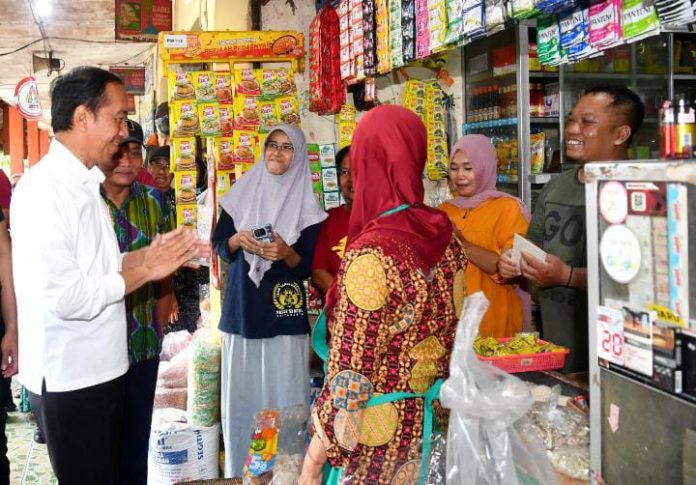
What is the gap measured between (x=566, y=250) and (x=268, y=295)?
162 cm

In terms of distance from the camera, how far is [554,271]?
2480 mm

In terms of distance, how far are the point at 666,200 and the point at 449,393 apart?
592mm

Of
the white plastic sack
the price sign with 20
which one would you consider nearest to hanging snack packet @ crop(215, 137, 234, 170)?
the white plastic sack

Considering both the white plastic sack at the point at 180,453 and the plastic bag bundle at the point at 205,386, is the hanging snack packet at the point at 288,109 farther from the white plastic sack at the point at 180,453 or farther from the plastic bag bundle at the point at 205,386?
the white plastic sack at the point at 180,453

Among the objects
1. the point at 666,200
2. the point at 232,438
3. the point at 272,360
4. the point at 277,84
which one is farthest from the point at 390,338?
the point at 277,84

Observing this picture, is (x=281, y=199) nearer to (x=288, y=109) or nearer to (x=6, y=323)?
(x=288, y=109)

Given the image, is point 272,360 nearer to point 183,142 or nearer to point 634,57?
point 183,142

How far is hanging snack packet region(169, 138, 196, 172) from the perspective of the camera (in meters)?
4.90

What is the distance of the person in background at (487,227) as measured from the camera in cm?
332

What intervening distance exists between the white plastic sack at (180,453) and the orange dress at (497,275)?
1.93 meters

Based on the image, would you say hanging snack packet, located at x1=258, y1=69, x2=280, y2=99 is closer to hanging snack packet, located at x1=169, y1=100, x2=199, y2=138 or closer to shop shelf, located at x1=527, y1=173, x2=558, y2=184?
hanging snack packet, located at x1=169, y1=100, x2=199, y2=138

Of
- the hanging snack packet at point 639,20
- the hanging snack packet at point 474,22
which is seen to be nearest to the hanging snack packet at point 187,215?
the hanging snack packet at point 474,22

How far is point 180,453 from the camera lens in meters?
4.14

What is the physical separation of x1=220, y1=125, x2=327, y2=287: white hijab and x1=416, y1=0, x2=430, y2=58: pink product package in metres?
0.82
